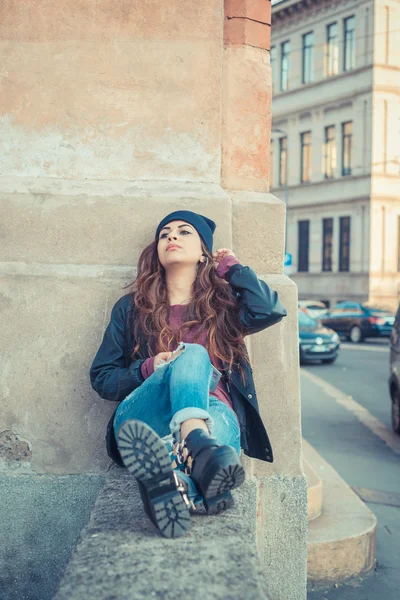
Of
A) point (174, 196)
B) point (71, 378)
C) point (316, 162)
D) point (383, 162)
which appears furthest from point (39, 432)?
point (316, 162)

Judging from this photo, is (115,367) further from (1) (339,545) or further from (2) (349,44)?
(2) (349,44)

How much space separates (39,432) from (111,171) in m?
1.41

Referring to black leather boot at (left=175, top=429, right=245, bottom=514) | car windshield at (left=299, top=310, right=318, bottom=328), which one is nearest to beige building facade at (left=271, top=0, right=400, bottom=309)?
car windshield at (left=299, top=310, right=318, bottom=328)

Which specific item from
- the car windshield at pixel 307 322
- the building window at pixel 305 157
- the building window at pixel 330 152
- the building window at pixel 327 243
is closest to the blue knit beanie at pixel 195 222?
the car windshield at pixel 307 322

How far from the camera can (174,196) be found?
4074 mm

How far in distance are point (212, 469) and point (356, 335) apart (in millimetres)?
25107

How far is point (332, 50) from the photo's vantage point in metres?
39.4

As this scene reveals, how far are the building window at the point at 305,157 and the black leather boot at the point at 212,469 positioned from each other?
38.6 metres

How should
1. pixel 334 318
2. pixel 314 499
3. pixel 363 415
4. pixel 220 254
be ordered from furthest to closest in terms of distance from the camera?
pixel 334 318 < pixel 363 415 < pixel 314 499 < pixel 220 254

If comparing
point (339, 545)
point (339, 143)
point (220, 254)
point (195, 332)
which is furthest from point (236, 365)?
point (339, 143)

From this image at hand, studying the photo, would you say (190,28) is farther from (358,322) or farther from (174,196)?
(358,322)

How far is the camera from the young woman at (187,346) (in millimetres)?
3023

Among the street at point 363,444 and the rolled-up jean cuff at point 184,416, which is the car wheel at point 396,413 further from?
the rolled-up jean cuff at point 184,416

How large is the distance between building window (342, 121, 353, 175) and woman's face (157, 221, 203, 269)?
116 feet
